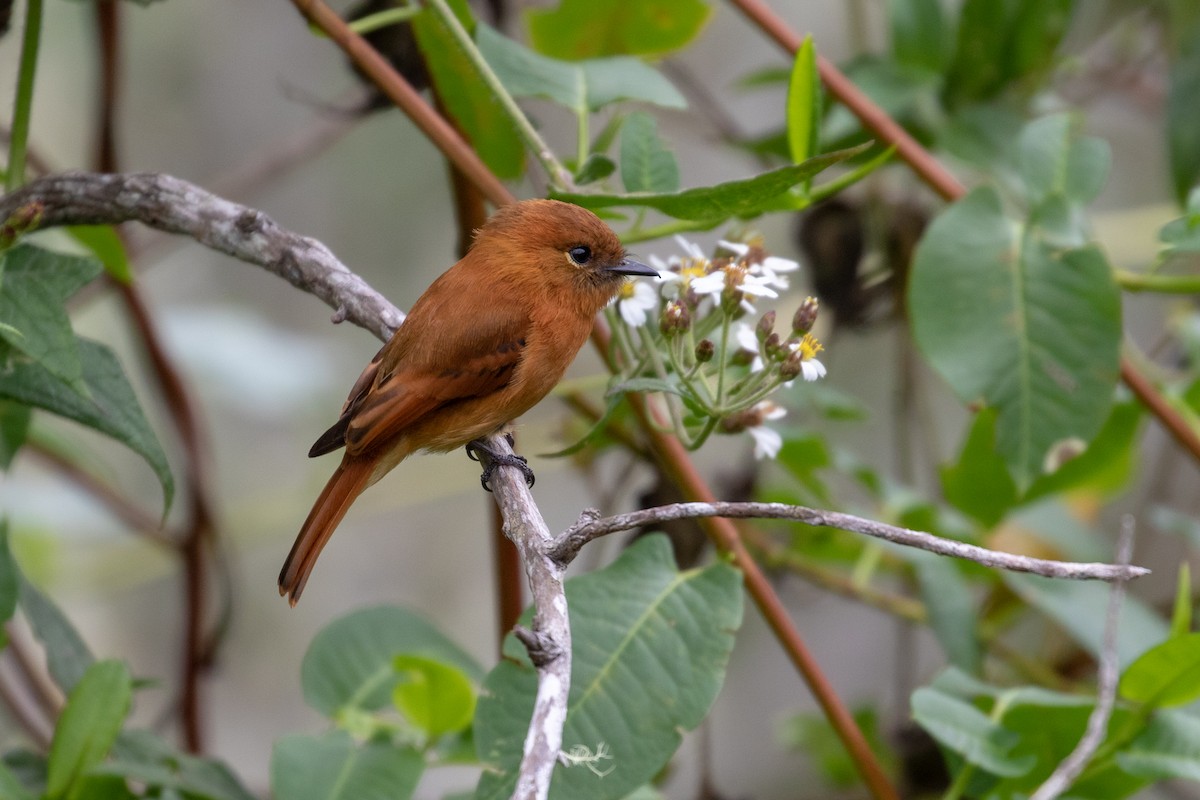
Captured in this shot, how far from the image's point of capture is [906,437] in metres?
4.08

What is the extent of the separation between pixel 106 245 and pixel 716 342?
1.21m

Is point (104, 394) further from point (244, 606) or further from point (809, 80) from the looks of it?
point (244, 606)

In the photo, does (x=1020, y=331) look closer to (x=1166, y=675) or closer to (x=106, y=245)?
(x=1166, y=675)

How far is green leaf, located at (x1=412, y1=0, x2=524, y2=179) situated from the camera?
2.52 meters

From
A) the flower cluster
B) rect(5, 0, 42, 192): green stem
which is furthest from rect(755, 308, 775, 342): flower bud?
rect(5, 0, 42, 192): green stem

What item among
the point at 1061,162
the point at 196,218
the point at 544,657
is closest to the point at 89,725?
the point at 196,218

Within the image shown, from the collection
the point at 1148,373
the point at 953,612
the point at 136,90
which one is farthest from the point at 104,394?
the point at 136,90

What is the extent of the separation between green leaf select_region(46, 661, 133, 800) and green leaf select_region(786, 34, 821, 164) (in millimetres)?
1497

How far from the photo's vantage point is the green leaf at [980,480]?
285cm

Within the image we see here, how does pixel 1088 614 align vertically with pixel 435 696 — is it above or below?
below

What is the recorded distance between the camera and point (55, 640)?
2430 mm

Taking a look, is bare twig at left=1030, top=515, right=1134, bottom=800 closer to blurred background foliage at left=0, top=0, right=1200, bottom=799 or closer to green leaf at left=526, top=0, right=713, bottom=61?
blurred background foliage at left=0, top=0, right=1200, bottom=799

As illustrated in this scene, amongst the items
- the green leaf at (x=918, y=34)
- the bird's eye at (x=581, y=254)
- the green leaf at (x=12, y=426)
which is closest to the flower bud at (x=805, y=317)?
the bird's eye at (x=581, y=254)

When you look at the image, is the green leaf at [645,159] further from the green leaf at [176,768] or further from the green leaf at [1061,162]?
the green leaf at [176,768]
